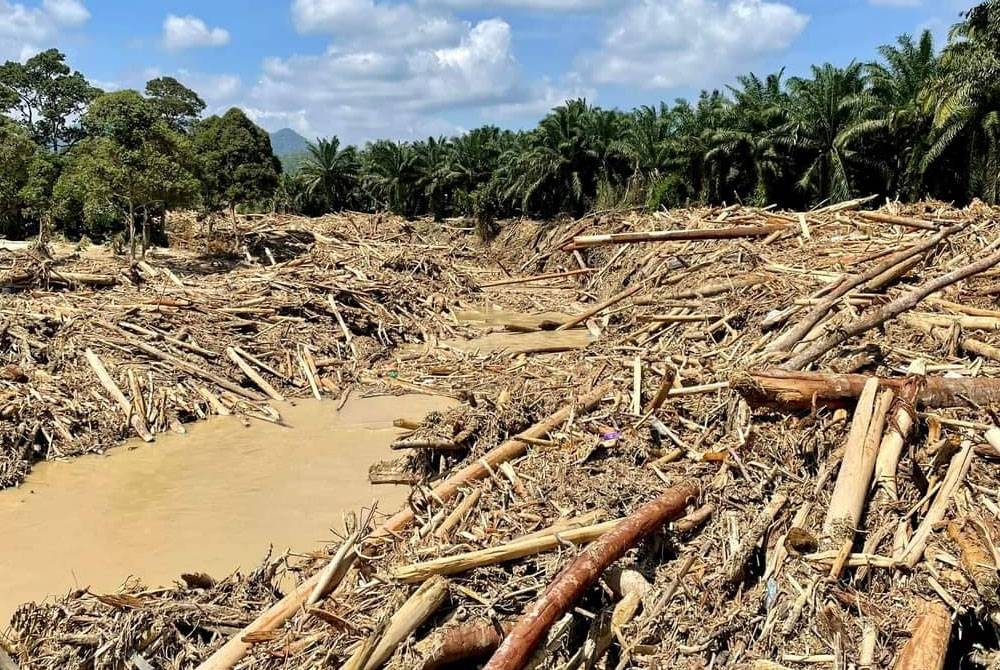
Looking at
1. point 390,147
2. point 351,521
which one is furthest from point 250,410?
→ point 390,147

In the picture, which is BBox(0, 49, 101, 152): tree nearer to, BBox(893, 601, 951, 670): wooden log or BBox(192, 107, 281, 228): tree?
BBox(192, 107, 281, 228): tree

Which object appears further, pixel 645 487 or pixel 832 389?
pixel 645 487

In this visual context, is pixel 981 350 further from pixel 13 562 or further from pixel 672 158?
pixel 672 158

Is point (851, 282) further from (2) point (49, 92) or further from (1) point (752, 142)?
(2) point (49, 92)

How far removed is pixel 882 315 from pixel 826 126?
17.7 meters

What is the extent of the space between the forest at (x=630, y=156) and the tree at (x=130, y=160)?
0.03 meters

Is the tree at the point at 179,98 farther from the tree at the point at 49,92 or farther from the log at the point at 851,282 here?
the log at the point at 851,282

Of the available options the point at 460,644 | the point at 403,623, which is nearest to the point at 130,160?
the point at 403,623

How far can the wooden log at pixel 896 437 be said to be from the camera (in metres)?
4.22

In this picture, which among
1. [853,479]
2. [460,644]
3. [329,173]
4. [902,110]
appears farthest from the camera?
[329,173]

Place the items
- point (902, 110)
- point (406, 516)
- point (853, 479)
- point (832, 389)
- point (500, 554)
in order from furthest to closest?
point (902, 110), point (406, 516), point (832, 389), point (500, 554), point (853, 479)

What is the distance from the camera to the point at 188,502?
718cm

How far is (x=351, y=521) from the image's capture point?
21.4ft

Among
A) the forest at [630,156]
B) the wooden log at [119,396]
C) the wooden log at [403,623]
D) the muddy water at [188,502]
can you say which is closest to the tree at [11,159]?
the forest at [630,156]
